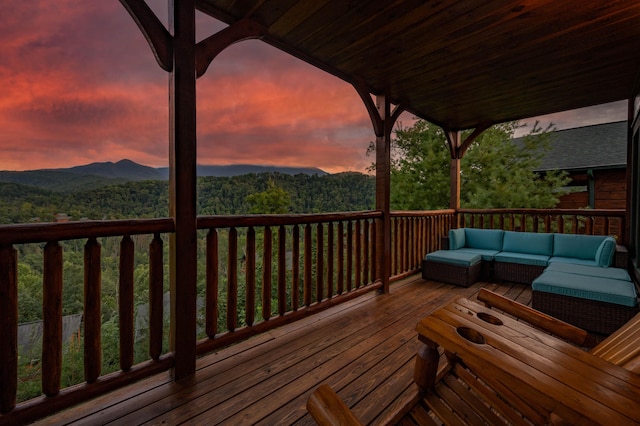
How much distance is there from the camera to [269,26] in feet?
7.92

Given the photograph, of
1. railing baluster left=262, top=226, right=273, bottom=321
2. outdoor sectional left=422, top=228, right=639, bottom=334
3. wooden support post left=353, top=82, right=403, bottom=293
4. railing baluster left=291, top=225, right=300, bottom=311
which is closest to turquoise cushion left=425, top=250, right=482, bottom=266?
outdoor sectional left=422, top=228, right=639, bottom=334

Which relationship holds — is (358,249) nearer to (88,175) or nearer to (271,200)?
(88,175)

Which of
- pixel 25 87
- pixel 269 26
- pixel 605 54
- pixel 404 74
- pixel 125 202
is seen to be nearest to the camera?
pixel 25 87

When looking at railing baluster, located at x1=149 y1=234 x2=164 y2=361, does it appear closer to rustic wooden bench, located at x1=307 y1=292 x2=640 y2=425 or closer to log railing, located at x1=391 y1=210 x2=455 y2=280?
rustic wooden bench, located at x1=307 y1=292 x2=640 y2=425

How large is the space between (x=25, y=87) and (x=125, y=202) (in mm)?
1041

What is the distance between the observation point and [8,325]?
1.36 metres

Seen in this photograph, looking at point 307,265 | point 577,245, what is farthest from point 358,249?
point 577,245

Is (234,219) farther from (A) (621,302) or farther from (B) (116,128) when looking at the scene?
(A) (621,302)

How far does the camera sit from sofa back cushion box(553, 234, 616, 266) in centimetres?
394

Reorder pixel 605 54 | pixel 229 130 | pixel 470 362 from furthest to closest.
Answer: pixel 229 130 < pixel 605 54 < pixel 470 362

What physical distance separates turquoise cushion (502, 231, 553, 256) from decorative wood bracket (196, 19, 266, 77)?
4642 millimetres

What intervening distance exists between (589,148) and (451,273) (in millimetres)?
9809

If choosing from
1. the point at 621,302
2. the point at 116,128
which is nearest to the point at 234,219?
the point at 116,128

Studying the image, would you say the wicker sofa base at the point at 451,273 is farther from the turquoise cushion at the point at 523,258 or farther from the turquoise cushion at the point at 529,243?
the turquoise cushion at the point at 529,243
